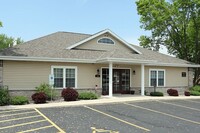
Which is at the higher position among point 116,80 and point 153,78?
point 153,78

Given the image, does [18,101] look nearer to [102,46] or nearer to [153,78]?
[102,46]

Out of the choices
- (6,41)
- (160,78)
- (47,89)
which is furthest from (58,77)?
(6,41)

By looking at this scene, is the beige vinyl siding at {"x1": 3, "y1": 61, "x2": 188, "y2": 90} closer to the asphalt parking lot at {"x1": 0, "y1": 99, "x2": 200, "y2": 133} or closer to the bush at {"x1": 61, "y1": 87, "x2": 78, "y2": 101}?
the bush at {"x1": 61, "y1": 87, "x2": 78, "y2": 101}

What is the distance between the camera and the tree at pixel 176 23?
31719 mm

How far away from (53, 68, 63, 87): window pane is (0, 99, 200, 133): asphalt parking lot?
519 centimetres

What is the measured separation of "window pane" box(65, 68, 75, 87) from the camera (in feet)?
66.4

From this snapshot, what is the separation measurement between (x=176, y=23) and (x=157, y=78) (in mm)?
11925

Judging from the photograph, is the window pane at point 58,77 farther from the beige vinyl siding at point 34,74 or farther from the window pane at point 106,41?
the window pane at point 106,41

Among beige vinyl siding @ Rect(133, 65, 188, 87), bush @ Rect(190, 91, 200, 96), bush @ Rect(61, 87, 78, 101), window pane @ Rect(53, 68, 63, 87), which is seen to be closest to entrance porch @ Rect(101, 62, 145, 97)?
beige vinyl siding @ Rect(133, 65, 188, 87)

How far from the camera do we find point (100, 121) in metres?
11.2

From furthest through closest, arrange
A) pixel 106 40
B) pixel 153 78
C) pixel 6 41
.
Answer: pixel 6 41
pixel 153 78
pixel 106 40

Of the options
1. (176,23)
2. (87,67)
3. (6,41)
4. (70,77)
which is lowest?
(70,77)

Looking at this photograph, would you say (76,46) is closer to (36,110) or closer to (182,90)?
(36,110)

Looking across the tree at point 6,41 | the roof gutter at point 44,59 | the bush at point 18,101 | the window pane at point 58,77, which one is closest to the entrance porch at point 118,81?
the roof gutter at point 44,59
